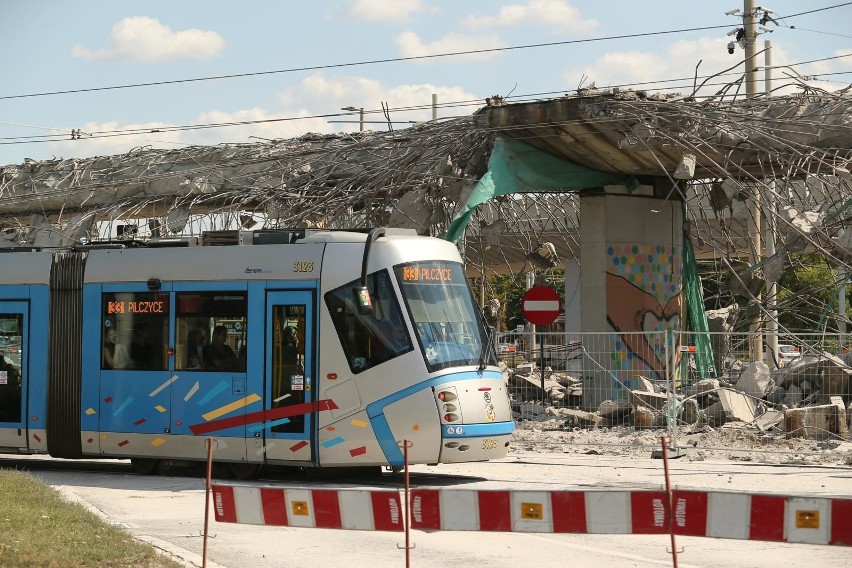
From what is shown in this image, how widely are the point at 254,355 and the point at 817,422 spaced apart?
827 centimetres

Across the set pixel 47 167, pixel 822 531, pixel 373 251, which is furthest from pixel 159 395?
pixel 47 167

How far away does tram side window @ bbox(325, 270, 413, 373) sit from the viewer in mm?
14797

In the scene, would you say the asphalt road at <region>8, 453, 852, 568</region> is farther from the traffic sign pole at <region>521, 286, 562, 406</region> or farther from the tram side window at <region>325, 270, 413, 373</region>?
the traffic sign pole at <region>521, 286, 562, 406</region>

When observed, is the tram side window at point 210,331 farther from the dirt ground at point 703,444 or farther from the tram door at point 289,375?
the dirt ground at point 703,444

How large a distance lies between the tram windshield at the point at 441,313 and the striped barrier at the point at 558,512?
223 inches

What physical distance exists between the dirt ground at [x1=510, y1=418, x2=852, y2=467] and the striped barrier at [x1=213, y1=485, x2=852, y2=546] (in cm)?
943

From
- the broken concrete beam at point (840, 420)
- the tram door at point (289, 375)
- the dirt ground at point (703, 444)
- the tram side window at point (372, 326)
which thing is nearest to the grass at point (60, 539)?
the tram door at point (289, 375)

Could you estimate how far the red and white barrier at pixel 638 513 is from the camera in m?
7.68

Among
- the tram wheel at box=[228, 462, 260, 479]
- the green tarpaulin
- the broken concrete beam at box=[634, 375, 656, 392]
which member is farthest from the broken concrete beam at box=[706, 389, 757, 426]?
the tram wheel at box=[228, 462, 260, 479]

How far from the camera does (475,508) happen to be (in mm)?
8547

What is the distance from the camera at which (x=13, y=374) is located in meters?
17.5

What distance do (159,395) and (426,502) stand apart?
8.39 meters

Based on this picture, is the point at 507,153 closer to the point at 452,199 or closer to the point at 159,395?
the point at 452,199

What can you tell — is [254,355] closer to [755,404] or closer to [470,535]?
[470,535]
